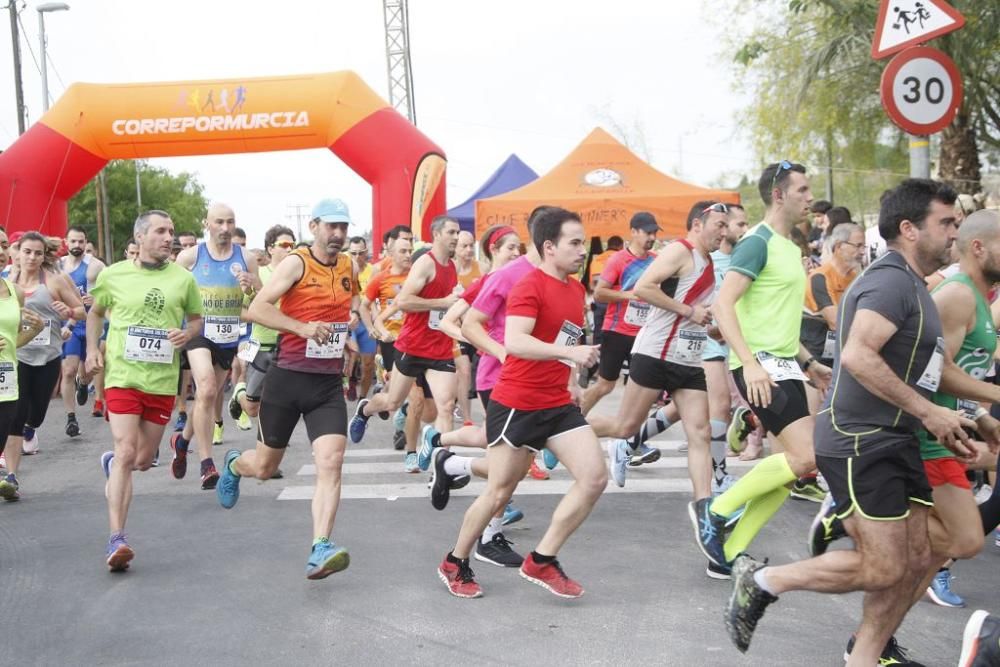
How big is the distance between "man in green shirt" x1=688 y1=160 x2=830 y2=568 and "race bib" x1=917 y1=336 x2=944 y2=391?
124 cm

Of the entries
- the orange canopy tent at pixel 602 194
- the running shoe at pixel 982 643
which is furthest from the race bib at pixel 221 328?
the orange canopy tent at pixel 602 194

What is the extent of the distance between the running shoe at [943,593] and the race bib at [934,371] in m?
1.66

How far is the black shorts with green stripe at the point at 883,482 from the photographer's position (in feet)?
13.4

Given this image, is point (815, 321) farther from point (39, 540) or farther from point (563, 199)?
point (563, 199)

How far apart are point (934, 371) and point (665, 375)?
2847 mm

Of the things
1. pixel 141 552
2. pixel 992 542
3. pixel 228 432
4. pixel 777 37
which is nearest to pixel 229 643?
pixel 141 552

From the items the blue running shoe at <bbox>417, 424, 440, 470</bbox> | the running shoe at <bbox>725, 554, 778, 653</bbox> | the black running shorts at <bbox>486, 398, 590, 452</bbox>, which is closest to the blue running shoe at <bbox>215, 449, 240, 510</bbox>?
the blue running shoe at <bbox>417, 424, 440, 470</bbox>

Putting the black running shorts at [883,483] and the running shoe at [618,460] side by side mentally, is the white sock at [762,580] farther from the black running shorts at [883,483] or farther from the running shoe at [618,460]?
the running shoe at [618,460]

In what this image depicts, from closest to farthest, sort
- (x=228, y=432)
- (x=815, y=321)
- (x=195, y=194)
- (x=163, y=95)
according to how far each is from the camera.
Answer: (x=815, y=321) → (x=228, y=432) → (x=163, y=95) → (x=195, y=194)

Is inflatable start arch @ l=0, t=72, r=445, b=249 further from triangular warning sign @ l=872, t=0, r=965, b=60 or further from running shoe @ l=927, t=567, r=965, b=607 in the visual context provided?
running shoe @ l=927, t=567, r=965, b=607

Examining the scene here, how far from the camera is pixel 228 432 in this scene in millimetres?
11922

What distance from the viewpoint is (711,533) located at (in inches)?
233

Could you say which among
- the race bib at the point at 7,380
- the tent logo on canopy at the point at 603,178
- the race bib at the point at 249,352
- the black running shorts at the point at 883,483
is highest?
the tent logo on canopy at the point at 603,178

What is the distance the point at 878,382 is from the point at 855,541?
1.88 feet
